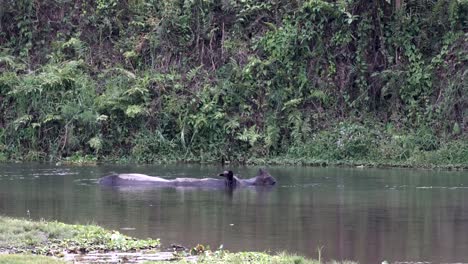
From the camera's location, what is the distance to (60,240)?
14930mm

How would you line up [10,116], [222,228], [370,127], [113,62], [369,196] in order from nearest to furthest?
[222,228], [369,196], [370,127], [10,116], [113,62]

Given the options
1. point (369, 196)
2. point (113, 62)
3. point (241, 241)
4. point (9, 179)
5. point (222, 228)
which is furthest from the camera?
point (113, 62)

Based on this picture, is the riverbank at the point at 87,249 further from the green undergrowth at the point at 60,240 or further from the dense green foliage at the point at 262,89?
the dense green foliage at the point at 262,89

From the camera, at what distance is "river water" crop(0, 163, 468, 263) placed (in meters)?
15.4

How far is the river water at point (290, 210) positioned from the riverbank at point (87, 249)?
0.90 metres

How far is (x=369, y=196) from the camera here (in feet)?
72.8

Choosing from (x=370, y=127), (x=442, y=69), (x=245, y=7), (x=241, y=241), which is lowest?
(x=241, y=241)

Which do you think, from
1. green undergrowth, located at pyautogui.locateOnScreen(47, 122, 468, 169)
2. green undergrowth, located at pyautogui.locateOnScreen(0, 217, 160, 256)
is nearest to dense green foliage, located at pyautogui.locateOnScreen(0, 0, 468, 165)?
green undergrowth, located at pyautogui.locateOnScreen(47, 122, 468, 169)

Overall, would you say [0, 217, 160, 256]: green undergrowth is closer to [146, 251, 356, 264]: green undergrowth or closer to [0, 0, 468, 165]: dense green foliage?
[146, 251, 356, 264]: green undergrowth

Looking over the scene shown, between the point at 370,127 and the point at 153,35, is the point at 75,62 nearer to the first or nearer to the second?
the point at 153,35

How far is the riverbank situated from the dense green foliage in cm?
1701

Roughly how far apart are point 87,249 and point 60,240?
2.82ft

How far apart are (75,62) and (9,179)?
9.89 meters

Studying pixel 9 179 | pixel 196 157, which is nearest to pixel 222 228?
pixel 9 179
